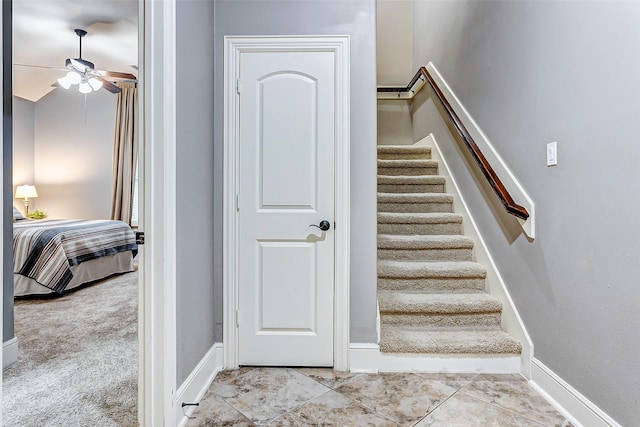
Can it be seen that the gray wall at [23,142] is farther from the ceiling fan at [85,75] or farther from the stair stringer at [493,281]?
the stair stringer at [493,281]

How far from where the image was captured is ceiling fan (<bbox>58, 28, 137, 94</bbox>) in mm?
3855

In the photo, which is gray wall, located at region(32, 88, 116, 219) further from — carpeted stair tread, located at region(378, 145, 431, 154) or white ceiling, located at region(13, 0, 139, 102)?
carpeted stair tread, located at region(378, 145, 431, 154)

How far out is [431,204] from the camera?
3.35 meters

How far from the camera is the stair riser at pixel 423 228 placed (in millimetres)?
3078

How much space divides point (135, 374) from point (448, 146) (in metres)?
3.17

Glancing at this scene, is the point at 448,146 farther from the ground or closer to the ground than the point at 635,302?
farther from the ground

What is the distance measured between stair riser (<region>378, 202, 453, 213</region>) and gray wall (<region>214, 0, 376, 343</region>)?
1.18 m

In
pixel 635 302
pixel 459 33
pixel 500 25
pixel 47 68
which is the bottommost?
pixel 635 302

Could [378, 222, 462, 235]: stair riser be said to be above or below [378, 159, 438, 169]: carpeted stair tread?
below

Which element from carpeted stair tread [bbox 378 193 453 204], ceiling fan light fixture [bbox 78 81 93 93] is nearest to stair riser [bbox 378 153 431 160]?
carpeted stair tread [bbox 378 193 453 204]

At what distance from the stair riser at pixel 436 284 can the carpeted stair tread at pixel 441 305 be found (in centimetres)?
16

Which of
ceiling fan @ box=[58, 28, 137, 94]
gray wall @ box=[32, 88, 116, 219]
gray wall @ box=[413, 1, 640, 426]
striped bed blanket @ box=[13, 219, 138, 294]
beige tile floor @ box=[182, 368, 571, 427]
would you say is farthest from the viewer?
gray wall @ box=[32, 88, 116, 219]

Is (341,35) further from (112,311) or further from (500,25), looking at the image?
(112,311)

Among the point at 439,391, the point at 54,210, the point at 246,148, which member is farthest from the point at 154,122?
the point at 54,210
